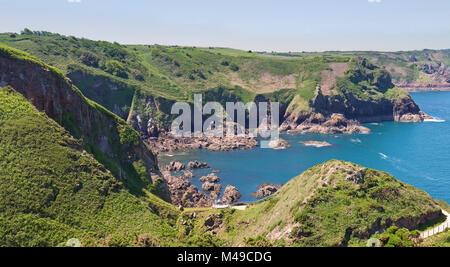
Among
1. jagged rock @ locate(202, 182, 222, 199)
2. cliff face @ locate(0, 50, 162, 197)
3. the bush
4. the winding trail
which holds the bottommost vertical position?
jagged rock @ locate(202, 182, 222, 199)

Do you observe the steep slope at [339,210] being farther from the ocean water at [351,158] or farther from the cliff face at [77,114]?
the ocean water at [351,158]

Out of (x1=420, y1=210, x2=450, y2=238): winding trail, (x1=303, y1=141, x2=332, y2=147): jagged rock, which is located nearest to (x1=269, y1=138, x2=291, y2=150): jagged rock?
(x1=303, y1=141, x2=332, y2=147): jagged rock

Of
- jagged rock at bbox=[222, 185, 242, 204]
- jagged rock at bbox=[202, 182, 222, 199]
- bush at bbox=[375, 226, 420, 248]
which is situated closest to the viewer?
bush at bbox=[375, 226, 420, 248]

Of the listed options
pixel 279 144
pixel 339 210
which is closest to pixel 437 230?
pixel 339 210

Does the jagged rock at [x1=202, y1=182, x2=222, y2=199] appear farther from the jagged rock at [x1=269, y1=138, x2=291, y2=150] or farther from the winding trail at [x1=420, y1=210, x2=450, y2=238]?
the winding trail at [x1=420, y1=210, x2=450, y2=238]

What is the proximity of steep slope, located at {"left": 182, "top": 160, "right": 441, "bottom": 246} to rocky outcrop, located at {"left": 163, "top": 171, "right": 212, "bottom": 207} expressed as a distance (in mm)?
32990

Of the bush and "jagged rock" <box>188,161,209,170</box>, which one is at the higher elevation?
the bush

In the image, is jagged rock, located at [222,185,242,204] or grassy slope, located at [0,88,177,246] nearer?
grassy slope, located at [0,88,177,246]

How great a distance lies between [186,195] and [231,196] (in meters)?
12.9

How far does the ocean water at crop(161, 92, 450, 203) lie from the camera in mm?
125500

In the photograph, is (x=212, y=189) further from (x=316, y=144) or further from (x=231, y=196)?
(x=316, y=144)

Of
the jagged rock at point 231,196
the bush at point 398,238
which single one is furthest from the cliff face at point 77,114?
the bush at point 398,238
